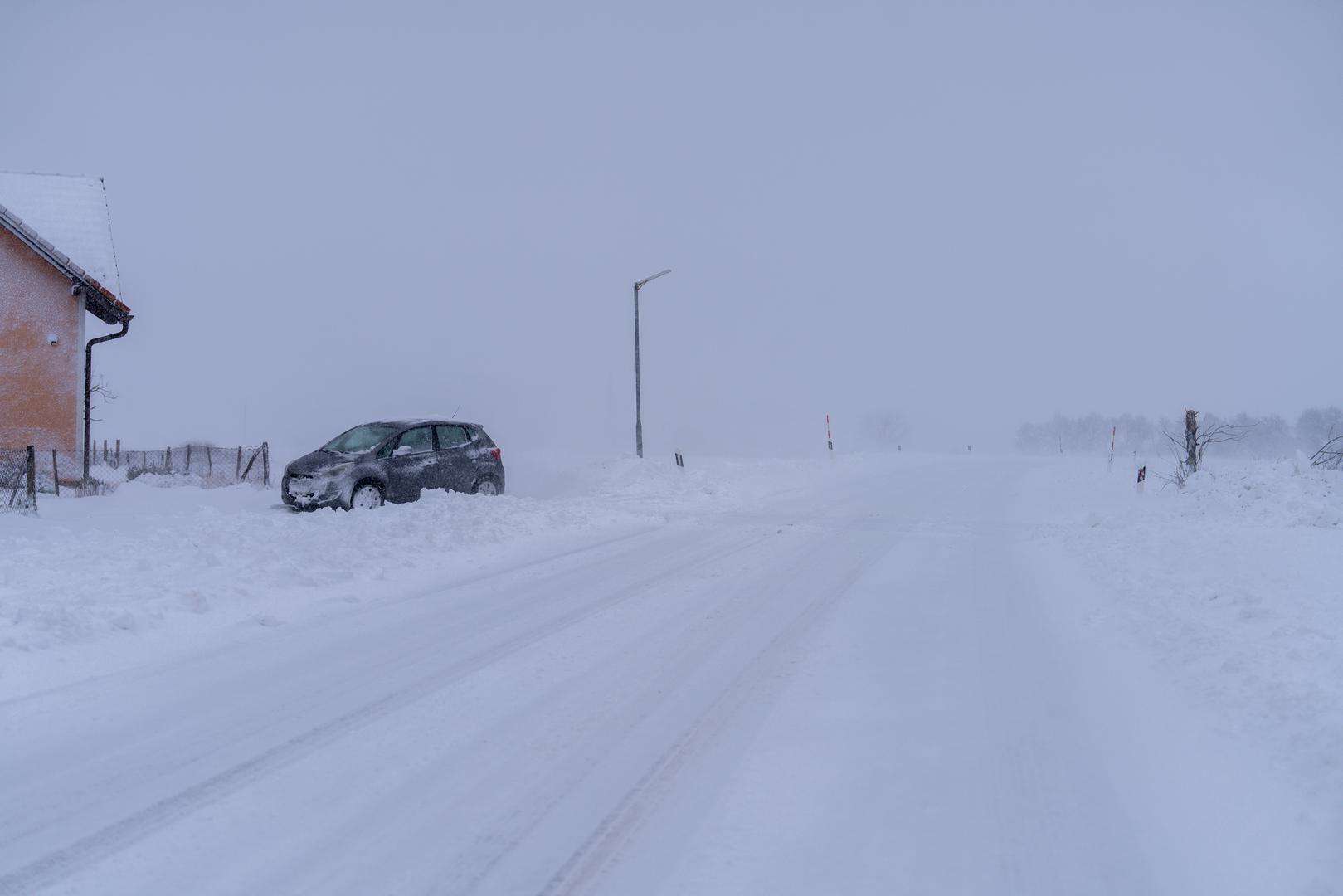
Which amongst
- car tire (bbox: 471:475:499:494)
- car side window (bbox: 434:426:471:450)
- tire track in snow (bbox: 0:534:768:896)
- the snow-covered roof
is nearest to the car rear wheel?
car side window (bbox: 434:426:471:450)

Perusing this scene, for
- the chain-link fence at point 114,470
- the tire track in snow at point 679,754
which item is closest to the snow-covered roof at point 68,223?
the chain-link fence at point 114,470

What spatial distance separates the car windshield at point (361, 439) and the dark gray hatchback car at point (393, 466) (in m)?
0.02

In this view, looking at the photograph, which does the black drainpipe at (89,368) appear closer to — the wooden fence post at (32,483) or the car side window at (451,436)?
the wooden fence post at (32,483)

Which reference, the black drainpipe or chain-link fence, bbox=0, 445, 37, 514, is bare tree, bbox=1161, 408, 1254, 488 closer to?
chain-link fence, bbox=0, 445, 37, 514

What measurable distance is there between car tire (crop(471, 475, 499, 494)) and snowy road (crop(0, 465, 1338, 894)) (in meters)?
9.55

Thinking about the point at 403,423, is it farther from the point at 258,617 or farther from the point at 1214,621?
the point at 1214,621

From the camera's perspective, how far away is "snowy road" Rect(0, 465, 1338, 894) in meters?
3.34

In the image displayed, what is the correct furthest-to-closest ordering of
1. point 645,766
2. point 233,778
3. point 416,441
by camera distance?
1. point 416,441
2. point 645,766
3. point 233,778

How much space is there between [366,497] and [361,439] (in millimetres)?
1656

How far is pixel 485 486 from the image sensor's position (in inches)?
688

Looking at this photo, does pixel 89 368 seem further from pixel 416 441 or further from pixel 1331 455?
pixel 1331 455

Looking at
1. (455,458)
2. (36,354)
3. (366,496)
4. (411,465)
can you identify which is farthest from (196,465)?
(366,496)

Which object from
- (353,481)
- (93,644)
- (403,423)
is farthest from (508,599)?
(403,423)

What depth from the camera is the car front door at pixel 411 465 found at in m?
15.7
